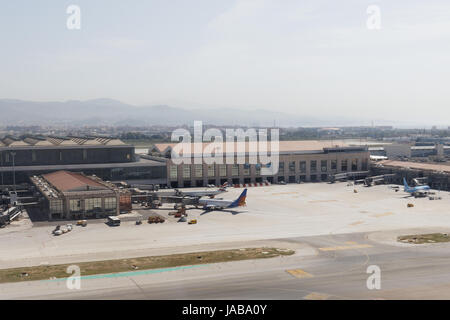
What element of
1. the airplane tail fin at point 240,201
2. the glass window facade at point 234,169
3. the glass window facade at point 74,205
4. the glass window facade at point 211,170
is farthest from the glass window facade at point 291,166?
the glass window facade at point 74,205

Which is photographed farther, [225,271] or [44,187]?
[44,187]

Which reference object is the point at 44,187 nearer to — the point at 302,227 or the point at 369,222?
the point at 302,227

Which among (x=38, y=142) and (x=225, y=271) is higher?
(x=38, y=142)

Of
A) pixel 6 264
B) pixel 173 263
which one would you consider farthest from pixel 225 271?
pixel 6 264

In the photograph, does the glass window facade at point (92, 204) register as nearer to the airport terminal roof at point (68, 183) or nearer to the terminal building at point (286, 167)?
the airport terminal roof at point (68, 183)

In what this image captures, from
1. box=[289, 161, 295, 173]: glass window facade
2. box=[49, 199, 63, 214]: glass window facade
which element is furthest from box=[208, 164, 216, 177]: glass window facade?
box=[49, 199, 63, 214]: glass window facade

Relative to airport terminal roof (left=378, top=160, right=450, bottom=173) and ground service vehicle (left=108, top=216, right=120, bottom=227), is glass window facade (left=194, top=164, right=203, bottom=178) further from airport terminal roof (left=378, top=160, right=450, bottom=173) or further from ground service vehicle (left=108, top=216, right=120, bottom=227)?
airport terminal roof (left=378, top=160, right=450, bottom=173)
